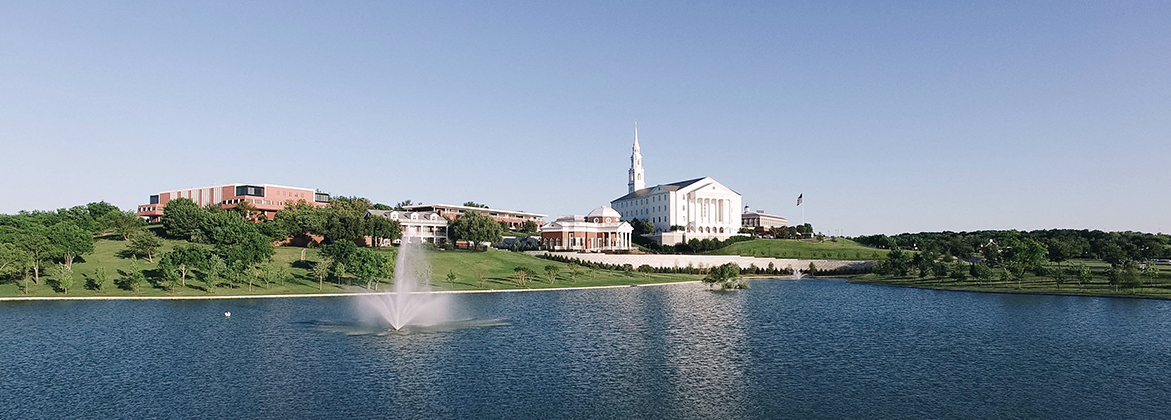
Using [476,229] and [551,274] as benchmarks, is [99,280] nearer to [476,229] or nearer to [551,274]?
[551,274]

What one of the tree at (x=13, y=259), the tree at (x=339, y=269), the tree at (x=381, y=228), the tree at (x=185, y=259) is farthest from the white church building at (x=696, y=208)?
the tree at (x=13, y=259)

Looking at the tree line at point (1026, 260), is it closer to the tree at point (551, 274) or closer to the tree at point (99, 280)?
the tree at point (551, 274)

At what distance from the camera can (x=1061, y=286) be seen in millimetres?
86875

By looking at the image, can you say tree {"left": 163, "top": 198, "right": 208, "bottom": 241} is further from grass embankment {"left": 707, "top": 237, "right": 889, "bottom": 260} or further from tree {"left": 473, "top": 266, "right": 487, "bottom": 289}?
grass embankment {"left": 707, "top": 237, "right": 889, "bottom": 260}

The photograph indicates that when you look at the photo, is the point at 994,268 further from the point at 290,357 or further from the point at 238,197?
the point at 238,197

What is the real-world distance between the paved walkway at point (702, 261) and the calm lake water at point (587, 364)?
66.7 m

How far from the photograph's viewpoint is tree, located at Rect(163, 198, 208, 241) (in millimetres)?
123688

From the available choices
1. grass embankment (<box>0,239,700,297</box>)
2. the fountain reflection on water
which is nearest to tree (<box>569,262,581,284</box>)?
grass embankment (<box>0,239,700,297</box>)

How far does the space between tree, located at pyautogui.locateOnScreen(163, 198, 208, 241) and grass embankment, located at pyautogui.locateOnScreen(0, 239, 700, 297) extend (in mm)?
3828

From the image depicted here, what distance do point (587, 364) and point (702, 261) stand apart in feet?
332

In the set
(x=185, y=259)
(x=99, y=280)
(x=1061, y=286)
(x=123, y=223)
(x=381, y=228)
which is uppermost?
(x=123, y=223)

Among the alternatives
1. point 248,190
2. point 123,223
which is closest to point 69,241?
point 123,223

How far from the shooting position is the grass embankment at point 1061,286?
259 ft

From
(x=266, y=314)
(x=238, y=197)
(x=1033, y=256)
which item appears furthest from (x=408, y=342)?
(x=238, y=197)
